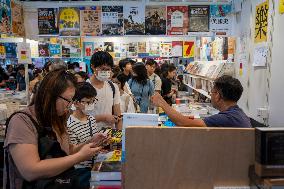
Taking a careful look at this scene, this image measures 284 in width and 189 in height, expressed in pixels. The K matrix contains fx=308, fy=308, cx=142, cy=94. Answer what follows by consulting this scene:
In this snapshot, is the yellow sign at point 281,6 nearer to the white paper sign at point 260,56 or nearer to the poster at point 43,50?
the white paper sign at point 260,56

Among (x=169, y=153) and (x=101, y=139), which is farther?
(x=101, y=139)

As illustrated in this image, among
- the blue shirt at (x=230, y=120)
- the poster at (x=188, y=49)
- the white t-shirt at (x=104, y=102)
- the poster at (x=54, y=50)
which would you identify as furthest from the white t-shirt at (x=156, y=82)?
the poster at (x=54, y=50)

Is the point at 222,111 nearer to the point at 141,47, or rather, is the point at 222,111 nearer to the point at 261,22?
the point at 261,22

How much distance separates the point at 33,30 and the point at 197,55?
5210 millimetres

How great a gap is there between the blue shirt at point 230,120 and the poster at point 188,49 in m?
7.54

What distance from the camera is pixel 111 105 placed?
346 centimetres

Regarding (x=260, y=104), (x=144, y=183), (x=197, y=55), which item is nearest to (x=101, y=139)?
(x=144, y=183)

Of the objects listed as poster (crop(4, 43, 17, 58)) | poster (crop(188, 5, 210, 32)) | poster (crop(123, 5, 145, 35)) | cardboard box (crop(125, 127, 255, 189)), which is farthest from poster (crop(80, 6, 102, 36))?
poster (crop(4, 43, 17, 58))

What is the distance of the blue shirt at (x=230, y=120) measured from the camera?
2.47 m

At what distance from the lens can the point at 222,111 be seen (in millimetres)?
2658

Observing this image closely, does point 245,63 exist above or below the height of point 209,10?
below

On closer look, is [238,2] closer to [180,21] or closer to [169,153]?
[180,21]

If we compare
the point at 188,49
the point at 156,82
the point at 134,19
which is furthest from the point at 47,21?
the point at 188,49

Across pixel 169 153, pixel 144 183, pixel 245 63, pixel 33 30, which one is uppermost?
pixel 33 30
